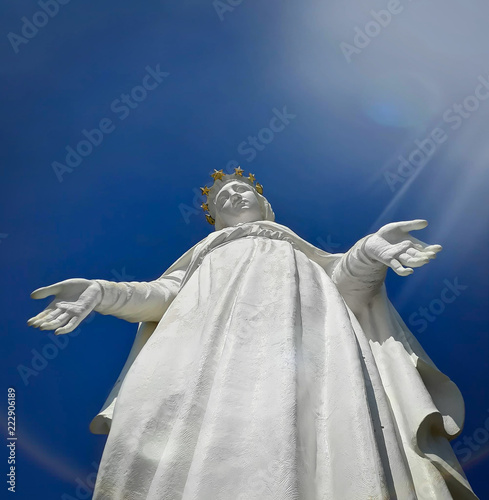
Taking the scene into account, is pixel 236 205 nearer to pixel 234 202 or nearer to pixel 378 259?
pixel 234 202

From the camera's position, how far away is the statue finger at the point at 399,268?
4.63 m

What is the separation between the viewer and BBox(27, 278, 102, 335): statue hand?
4.83 meters

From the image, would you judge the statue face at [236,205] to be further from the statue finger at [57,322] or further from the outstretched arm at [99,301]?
the statue finger at [57,322]

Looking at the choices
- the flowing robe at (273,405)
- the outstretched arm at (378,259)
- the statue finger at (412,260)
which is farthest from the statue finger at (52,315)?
the statue finger at (412,260)

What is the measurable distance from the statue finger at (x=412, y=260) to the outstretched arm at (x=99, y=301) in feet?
7.56

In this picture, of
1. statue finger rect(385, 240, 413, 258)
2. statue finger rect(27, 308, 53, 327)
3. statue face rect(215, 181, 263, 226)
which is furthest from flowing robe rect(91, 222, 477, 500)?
statue face rect(215, 181, 263, 226)

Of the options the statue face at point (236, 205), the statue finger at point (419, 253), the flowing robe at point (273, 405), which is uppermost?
the statue face at point (236, 205)

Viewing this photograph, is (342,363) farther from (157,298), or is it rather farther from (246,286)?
(157,298)

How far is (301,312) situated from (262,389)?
36.3 inches

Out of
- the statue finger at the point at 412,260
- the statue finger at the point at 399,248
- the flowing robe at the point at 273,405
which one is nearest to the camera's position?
the flowing robe at the point at 273,405

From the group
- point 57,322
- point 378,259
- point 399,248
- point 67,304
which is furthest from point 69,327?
point 399,248

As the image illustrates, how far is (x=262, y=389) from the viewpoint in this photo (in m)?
3.34

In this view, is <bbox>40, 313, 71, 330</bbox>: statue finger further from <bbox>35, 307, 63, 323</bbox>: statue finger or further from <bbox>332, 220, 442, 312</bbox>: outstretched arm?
<bbox>332, 220, 442, 312</bbox>: outstretched arm

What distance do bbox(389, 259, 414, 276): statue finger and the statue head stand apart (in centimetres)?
256
